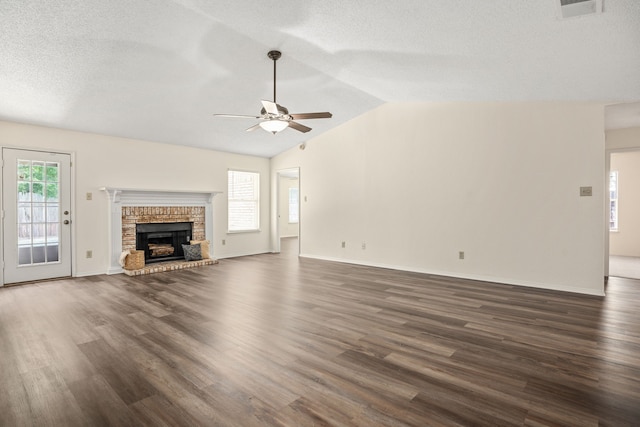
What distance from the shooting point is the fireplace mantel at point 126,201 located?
19.4 feet

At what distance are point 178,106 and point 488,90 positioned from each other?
4514mm

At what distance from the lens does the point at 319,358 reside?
8.52 feet

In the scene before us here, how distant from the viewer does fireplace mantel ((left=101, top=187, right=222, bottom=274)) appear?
5.91m

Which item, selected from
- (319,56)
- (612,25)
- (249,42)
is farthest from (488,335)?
(249,42)

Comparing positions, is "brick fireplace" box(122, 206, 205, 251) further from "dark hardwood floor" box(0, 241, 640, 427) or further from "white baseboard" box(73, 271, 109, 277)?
"dark hardwood floor" box(0, 241, 640, 427)

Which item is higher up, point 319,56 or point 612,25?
point 319,56

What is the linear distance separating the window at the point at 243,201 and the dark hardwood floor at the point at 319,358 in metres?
3.65

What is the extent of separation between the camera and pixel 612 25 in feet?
7.92

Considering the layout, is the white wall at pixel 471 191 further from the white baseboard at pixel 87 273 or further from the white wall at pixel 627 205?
the white wall at pixel 627 205

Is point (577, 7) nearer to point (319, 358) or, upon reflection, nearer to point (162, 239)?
point (319, 358)

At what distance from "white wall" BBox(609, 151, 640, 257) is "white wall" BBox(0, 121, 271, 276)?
9.27 metres

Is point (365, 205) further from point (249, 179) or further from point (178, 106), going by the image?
point (178, 106)

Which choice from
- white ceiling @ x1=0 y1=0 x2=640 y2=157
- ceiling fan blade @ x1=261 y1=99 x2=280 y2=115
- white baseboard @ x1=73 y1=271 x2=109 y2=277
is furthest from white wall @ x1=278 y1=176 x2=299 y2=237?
ceiling fan blade @ x1=261 y1=99 x2=280 y2=115

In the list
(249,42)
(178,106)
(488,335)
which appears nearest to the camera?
(488,335)
